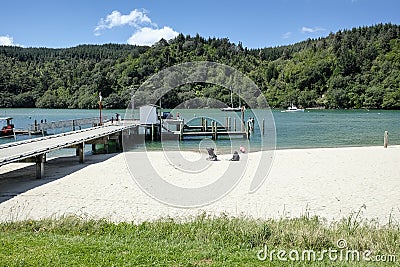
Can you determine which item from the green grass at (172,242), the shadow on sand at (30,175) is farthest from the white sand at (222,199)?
the green grass at (172,242)

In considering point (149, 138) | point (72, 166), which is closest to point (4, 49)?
point (149, 138)

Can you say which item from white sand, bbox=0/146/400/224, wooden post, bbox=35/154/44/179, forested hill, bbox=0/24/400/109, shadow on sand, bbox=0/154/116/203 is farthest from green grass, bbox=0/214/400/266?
forested hill, bbox=0/24/400/109

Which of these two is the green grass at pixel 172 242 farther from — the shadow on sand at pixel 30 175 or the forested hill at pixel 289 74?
the forested hill at pixel 289 74

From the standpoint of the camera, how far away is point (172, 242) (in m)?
5.80

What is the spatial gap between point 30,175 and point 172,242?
34.6 feet

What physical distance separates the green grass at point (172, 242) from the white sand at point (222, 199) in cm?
176

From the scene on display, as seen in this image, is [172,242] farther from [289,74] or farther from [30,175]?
[289,74]

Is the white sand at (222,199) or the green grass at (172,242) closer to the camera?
the green grass at (172,242)

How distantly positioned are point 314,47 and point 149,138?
125220mm

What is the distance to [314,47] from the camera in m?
145

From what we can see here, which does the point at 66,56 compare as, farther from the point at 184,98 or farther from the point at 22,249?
the point at 22,249

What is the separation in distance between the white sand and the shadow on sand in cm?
3

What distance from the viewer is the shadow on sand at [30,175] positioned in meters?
11.8

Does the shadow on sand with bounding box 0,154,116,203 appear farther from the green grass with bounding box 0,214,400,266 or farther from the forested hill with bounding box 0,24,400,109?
the forested hill with bounding box 0,24,400,109
